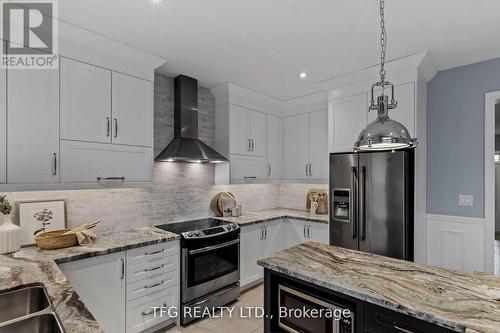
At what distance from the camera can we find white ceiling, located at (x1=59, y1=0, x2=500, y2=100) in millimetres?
1812

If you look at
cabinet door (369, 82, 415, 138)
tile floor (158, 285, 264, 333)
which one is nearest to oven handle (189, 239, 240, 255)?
tile floor (158, 285, 264, 333)

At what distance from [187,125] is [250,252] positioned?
5.85 ft

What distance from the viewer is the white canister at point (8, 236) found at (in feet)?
6.30

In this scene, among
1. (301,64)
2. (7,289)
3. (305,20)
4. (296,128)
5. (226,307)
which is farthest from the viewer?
(296,128)

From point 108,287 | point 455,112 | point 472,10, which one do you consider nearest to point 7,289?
point 108,287

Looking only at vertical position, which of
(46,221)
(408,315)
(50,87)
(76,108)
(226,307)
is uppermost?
(50,87)

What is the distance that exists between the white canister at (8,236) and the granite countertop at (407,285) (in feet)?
6.17

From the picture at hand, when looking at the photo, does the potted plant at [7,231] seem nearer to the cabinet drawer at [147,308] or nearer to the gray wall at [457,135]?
the cabinet drawer at [147,308]

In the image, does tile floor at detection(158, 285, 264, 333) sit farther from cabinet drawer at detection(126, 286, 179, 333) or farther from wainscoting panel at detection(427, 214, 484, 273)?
wainscoting panel at detection(427, 214, 484, 273)

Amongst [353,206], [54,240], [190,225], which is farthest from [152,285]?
[353,206]

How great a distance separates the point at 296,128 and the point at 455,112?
1970 mm

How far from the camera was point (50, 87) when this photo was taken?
6.73 feet

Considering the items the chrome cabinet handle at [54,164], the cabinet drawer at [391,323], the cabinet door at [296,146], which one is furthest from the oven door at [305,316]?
the cabinet door at [296,146]

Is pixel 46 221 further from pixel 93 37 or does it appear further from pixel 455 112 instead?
pixel 455 112
